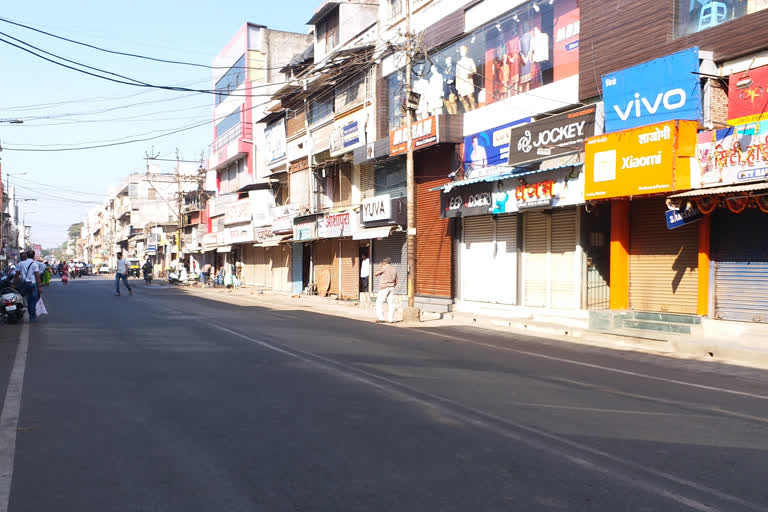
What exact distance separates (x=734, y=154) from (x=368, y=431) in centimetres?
1047

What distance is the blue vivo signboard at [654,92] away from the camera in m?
14.4

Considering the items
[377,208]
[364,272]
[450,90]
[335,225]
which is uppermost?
[450,90]

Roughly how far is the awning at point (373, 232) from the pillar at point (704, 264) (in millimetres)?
13082

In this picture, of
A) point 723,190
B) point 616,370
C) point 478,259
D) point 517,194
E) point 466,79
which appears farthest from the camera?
point 466,79

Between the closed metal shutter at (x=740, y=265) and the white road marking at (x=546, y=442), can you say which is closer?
the white road marking at (x=546, y=442)

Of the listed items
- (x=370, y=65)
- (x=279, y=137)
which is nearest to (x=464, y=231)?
(x=370, y=65)

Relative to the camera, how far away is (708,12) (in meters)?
14.7

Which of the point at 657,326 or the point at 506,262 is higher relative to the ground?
the point at 506,262

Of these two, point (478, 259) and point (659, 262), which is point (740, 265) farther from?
point (478, 259)

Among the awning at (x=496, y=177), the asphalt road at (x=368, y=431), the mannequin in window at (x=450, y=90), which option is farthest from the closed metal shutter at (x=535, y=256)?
the asphalt road at (x=368, y=431)

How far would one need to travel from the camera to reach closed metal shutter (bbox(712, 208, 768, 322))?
13797 millimetres

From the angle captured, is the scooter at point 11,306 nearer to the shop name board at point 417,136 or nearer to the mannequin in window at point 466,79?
the shop name board at point 417,136

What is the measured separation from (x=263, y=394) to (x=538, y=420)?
120 inches

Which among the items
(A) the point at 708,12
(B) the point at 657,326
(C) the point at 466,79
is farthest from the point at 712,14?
(C) the point at 466,79
